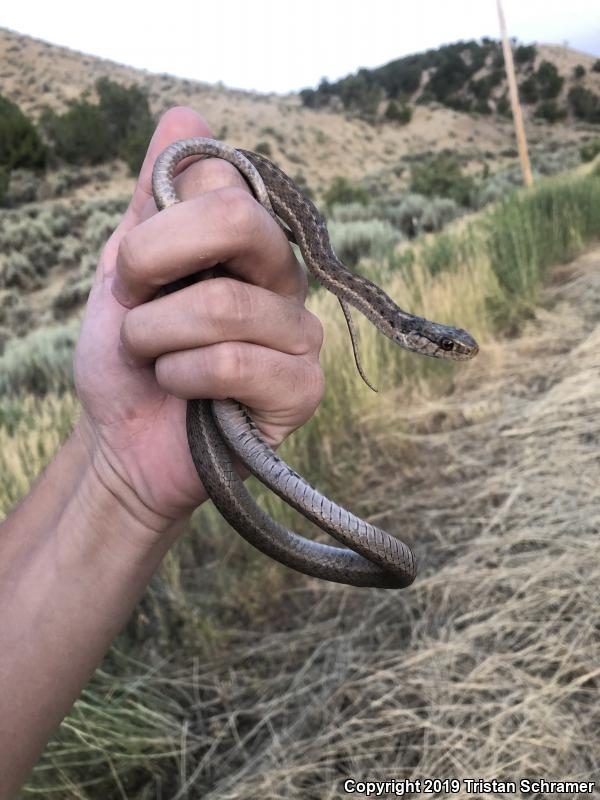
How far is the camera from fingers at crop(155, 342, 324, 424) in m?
1.46

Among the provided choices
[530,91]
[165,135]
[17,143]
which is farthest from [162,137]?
[530,91]

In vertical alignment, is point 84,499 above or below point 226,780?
above

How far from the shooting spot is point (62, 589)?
5.58 ft

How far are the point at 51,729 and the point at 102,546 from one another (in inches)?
18.5

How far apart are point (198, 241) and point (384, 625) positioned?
239 centimetres

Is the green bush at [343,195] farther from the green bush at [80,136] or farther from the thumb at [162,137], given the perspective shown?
the thumb at [162,137]

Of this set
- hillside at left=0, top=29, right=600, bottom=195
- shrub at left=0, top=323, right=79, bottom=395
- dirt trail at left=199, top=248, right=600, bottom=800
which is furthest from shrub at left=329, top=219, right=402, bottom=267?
hillside at left=0, top=29, right=600, bottom=195

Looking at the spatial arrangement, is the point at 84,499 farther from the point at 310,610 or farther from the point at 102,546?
the point at 310,610

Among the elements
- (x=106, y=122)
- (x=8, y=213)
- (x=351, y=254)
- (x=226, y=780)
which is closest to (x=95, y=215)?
(x=8, y=213)

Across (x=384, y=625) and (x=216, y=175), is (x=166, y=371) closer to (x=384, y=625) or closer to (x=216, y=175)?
(x=216, y=175)

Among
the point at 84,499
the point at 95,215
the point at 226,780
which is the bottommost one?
the point at 226,780

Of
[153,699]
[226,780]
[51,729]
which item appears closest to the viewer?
[51,729]

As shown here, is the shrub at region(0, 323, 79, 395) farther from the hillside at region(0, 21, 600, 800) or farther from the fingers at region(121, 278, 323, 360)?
the fingers at region(121, 278, 323, 360)

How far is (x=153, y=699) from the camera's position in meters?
2.91
